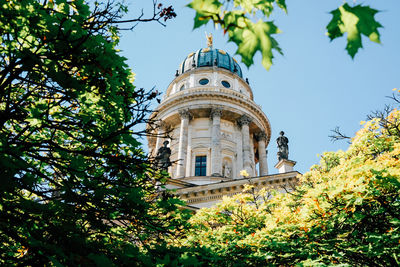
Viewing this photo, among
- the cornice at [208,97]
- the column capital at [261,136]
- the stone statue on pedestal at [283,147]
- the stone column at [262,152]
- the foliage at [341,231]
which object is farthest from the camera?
the column capital at [261,136]

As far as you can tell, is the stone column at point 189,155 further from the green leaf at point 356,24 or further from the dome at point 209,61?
the green leaf at point 356,24

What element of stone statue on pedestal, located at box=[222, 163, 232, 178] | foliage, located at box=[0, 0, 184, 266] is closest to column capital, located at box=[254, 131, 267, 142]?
stone statue on pedestal, located at box=[222, 163, 232, 178]

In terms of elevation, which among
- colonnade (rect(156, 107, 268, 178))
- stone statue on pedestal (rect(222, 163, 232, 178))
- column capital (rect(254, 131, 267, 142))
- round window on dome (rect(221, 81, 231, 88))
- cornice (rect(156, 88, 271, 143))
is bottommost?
stone statue on pedestal (rect(222, 163, 232, 178))

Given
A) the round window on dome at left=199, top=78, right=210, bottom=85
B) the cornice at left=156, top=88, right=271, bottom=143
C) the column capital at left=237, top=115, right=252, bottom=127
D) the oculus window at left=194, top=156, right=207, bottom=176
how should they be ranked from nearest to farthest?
the oculus window at left=194, top=156, right=207, bottom=176 → the cornice at left=156, top=88, right=271, bottom=143 → the column capital at left=237, top=115, right=252, bottom=127 → the round window on dome at left=199, top=78, right=210, bottom=85

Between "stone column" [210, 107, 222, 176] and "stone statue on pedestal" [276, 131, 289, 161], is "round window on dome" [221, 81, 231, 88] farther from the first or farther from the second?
"stone statue on pedestal" [276, 131, 289, 161]

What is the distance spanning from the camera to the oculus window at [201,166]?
3184 centimetres

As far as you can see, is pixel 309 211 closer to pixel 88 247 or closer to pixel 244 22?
pixel 88 247

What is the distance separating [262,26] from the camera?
96.9 inches

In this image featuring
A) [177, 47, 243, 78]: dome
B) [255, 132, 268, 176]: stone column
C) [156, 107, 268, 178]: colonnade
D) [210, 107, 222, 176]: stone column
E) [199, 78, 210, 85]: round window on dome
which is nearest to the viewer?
[210, 107, 222, 176]: stone column

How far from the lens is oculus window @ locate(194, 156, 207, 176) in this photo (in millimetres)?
Answer: 31844

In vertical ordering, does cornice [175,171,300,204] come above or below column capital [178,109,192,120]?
below

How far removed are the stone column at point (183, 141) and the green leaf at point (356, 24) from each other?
92.9ft

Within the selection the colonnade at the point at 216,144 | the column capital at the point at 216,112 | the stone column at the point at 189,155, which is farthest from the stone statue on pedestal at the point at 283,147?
the stone column at the point at 189,155

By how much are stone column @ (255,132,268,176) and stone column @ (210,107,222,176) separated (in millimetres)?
7471
